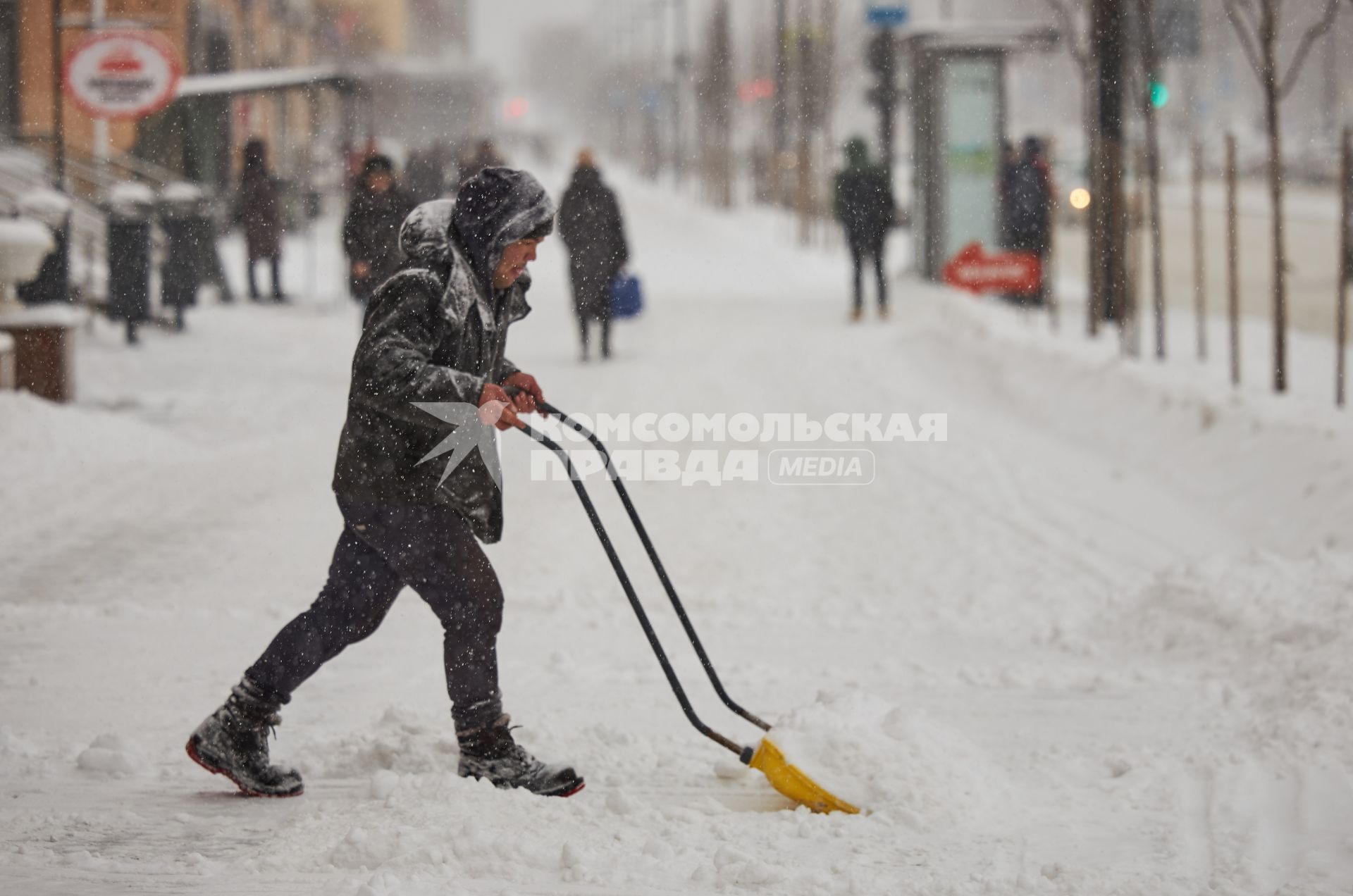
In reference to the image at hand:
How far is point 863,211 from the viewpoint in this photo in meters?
16.5

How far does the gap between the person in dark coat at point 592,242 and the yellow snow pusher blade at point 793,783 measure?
9.60m

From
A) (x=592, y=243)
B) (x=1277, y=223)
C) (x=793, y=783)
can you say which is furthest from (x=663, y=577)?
(x=592, y=243)

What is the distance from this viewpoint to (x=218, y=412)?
1164 cm

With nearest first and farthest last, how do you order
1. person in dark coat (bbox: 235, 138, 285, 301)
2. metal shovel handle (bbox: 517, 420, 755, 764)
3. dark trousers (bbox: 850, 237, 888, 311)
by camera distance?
metal shovel handle (bbox: 517, 420, 755, 764) → dark trousers (bbox: 850, 237, 888, 311) → person in dark coat (bbox: 235, 138, 285, 301)

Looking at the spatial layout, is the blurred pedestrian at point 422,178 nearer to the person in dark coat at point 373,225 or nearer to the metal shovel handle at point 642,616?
the person in dark coat at point 373,225

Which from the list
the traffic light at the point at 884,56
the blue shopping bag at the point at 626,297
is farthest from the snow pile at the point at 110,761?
the traffic light at the point at 884,56

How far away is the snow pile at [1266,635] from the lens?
4875mm

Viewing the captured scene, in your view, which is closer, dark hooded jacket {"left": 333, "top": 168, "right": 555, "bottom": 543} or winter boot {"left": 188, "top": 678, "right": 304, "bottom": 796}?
dark hooded jacket {"left": 333, "top": 168, "right": 555, "bottom": 543}

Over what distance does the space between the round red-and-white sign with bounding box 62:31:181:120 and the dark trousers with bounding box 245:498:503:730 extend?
11450 mm

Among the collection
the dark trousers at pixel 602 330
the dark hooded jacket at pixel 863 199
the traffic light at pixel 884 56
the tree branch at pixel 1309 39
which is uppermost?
the traffic light at pixel 884 56

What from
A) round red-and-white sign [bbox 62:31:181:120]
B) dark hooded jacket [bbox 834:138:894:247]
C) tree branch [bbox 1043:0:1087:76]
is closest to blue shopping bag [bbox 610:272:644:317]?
dark hooded jacket [bbox 834:138:894:247]

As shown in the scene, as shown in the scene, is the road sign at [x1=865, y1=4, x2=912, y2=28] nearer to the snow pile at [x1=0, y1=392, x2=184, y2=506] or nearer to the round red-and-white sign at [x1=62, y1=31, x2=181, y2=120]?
the round red-and-white sign at [x1=62, y1=31, x2=181, y2=120]

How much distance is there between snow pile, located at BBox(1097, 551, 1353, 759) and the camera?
488cm

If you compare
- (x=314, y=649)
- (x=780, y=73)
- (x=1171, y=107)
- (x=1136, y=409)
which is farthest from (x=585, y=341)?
(x=1171, y=107)
